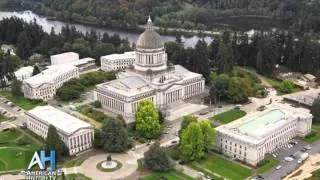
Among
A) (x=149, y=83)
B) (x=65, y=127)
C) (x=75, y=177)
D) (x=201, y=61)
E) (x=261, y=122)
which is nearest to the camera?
(x=75, y=177)

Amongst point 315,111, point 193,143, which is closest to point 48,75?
point 193,143

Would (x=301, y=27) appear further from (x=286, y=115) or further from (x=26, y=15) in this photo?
(x=26, y=15)

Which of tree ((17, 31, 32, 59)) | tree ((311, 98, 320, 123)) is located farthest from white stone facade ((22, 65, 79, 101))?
tree ((311, 98, 320, 123))

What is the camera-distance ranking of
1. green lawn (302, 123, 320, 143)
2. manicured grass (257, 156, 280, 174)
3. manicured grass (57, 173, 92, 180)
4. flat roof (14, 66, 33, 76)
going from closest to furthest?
manicured grass (57, 173, 92, 180)
manicured grass (257, 156, 280, 174)
green lawn (302, 123, 320, 143)
flat roof (14, 66, 33, 76)

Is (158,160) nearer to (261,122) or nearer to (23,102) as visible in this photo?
(261,122)

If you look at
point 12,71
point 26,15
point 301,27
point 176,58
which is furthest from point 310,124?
point 26,15

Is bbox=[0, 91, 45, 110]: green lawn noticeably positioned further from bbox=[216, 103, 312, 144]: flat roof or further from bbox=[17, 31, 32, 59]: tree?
bbox=[216, 103, 312, 144]: flat roof
